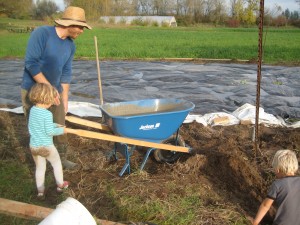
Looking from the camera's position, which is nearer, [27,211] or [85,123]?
[27,211]

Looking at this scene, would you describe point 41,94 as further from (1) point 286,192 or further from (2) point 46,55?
(1) point 286,192

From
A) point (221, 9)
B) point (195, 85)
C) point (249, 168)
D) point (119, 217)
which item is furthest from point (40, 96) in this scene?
point (221, 9)

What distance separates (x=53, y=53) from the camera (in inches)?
168

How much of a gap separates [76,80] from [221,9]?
70.6 m

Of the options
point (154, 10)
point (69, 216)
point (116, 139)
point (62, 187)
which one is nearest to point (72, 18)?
point (116, 139)

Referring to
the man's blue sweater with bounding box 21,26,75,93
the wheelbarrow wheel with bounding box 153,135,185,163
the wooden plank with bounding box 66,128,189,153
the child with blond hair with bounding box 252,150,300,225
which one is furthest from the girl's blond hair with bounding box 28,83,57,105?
the child with blond hair with bounding box 252,150,300,225

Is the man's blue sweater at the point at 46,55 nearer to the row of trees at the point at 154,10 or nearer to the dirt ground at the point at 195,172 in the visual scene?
the dirt ground at the point at 195,172

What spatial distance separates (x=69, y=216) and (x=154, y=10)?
339 ft

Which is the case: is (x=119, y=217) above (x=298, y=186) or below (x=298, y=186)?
below

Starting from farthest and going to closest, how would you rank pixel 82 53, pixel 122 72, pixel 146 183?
pixel 82 53
pixel 122 72
pixel 146 183

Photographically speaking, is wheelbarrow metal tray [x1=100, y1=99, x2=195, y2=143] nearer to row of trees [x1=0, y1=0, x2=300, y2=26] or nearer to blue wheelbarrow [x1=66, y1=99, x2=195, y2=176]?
blue wheelbarrow [x1=66, y1=99, x2=195, y2=176]

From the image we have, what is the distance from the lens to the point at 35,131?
3631 millimetres

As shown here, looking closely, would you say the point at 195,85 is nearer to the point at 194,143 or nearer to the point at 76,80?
the point at 76,80

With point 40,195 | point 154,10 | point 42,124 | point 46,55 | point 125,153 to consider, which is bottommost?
point 40,195
